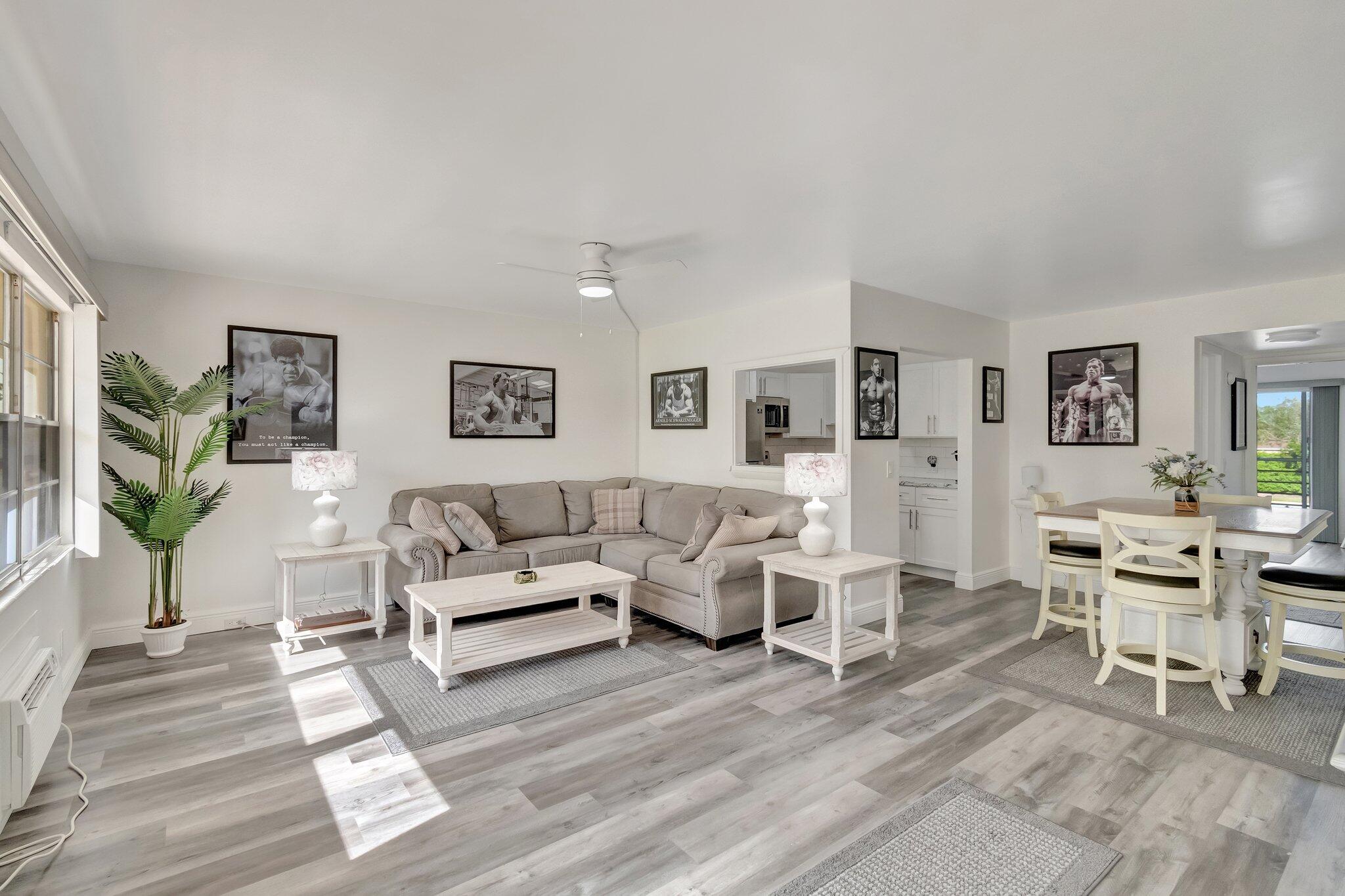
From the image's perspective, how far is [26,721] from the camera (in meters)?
2.04

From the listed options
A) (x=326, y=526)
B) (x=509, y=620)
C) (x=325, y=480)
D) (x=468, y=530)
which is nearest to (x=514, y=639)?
(x=509, y=620)

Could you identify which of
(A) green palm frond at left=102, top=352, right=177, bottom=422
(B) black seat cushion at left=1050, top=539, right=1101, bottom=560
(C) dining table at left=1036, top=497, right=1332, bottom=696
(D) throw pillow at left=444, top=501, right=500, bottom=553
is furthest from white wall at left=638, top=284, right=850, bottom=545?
(A) green palm frond at left=102, top=352, right=177, bottom=422

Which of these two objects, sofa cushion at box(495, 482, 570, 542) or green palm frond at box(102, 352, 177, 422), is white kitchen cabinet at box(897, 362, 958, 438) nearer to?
sofa cushion at box(495, 482, 570, 542)

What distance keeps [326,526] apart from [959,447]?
4.98m

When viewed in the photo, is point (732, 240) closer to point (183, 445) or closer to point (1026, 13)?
point (1026, 13)

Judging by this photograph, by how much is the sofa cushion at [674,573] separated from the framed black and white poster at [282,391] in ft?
8.35

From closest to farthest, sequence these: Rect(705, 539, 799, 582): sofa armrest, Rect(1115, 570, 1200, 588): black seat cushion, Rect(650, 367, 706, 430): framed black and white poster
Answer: Rect(1115, 570, 1200, 588): black seat cushion → Rect(705, 539, 799, 582): sofa armrest → Rect(650, 367, 706, 430): framed black and white poster

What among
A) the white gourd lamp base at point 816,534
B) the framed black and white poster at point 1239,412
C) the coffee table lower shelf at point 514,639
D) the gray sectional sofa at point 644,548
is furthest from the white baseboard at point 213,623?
the framed black and white poster at point 1239,412

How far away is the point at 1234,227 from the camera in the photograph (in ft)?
10.8

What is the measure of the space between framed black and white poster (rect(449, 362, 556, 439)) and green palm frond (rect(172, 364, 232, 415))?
1660 millimetres

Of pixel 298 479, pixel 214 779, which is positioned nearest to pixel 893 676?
pixel 214 779

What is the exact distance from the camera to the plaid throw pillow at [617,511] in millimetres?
5570

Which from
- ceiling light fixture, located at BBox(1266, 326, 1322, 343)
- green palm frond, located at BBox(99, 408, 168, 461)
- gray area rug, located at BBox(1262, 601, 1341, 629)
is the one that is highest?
ceiling light fixture, located at BBox(1266, 326, 1322, 343)

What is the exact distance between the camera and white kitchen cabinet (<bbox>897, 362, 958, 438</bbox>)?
580cm
